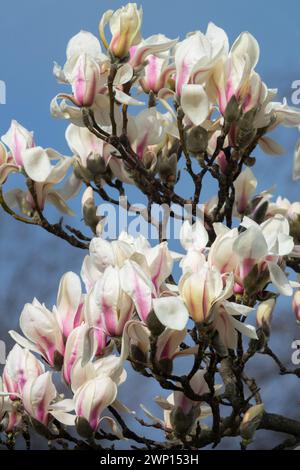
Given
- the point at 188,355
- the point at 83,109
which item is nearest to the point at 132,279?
the point at 188,355

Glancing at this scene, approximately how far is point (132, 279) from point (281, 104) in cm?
69

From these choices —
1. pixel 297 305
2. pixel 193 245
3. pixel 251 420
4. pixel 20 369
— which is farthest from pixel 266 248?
pixel 297 305

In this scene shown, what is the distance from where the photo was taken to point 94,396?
178cm

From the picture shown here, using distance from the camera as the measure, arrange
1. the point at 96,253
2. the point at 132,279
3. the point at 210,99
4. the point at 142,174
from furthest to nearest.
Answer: the point at 142,174
the point at 210,99
the point at 96,253
the point at 132,279

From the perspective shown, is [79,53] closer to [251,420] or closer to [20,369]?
[20,369]

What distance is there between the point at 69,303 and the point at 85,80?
1.84 feet

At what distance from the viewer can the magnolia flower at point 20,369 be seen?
1968mm

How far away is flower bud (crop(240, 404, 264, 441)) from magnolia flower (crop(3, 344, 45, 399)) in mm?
458

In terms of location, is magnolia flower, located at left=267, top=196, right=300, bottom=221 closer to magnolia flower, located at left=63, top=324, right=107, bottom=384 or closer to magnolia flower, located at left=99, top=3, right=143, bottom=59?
magnolia flower, located at left=99, top=3, right=143, bottom=59

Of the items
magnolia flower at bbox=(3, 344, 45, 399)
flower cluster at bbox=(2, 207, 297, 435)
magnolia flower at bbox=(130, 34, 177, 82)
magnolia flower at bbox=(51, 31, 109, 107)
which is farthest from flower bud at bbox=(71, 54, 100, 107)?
magnolia flower at bbox=(3, 344, 45, 399)

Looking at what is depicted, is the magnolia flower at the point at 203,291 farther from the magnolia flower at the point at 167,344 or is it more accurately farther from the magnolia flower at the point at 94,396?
the magnolia flower at the point at 94,396

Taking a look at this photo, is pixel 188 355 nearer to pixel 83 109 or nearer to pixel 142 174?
pixel 142 174
